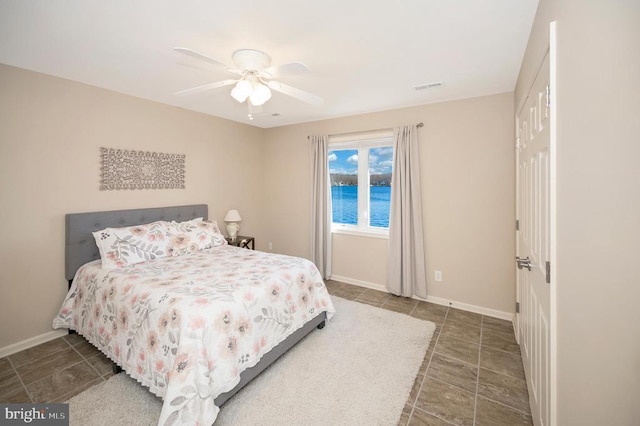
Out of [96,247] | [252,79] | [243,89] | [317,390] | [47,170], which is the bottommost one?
[317,390]

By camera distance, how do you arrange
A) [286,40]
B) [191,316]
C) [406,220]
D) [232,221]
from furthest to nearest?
[232,221], [406,220], [286,40], [191,316]

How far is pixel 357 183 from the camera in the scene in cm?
408

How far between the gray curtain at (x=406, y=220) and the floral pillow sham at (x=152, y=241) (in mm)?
2273

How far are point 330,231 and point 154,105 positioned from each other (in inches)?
112

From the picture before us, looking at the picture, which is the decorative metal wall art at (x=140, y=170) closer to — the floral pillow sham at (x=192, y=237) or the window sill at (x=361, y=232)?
the floral pillow sham at (x=192, y=237)

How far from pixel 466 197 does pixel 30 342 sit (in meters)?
4.58

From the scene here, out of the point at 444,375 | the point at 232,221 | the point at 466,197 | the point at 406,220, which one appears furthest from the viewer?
the point at 232,221

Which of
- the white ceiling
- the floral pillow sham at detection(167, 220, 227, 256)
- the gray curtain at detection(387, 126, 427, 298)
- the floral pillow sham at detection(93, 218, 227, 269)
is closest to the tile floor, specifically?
the gray curtain at detection(387, 126, 427, 298)

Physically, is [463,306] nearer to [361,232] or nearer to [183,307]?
[361,232]

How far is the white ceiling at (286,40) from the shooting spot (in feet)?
5.30

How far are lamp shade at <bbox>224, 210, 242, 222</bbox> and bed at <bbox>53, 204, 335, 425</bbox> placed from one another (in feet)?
2.49

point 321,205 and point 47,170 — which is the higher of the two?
point 47,170

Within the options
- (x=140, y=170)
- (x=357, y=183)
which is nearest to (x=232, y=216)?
(x=140, y=170)

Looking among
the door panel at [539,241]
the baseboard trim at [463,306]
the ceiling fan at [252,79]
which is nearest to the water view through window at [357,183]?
the baseboard trim at [463,306]
